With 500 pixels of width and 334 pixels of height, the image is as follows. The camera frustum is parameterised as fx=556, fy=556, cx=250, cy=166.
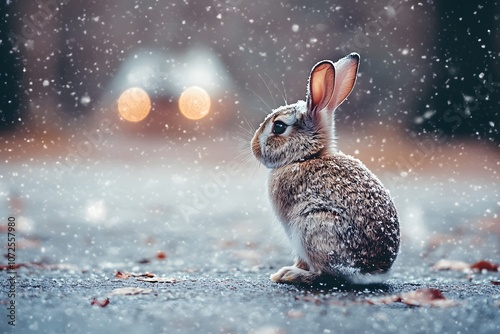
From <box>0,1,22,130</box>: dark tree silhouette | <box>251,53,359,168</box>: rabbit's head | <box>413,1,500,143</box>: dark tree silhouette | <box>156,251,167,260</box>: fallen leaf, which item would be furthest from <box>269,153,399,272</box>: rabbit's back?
<box>0,1,22,130</box>: dark tree silhouette

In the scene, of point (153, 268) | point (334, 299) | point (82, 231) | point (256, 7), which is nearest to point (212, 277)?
point (153, 268)

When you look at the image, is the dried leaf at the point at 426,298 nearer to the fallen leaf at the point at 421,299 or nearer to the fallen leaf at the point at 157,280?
the fallen leaf at the point at 421,299

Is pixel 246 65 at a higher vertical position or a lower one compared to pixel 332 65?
higher

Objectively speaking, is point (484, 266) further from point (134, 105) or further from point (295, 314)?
point (134, 105)

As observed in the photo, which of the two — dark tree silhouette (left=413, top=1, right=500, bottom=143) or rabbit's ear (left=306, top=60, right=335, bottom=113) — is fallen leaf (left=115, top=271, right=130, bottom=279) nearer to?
rabbit's ear (left=306, top=60, right=335, bottom=113)

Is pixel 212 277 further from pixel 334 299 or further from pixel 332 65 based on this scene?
pixel 332 65
